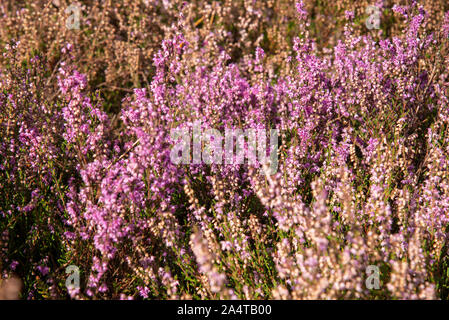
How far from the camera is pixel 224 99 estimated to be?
3.38 meters

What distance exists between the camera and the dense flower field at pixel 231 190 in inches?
89.4

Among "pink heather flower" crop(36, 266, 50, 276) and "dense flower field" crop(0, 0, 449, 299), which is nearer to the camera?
"dense flower field" crop(0, 0, 449, 299)

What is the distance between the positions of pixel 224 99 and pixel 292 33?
2514mm

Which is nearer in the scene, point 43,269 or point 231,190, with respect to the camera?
point 43,269

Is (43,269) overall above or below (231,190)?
below

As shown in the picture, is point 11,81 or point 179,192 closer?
point 179,192

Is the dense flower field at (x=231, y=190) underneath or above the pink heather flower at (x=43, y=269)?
above

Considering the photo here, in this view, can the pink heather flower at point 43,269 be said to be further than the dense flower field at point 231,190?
Yes

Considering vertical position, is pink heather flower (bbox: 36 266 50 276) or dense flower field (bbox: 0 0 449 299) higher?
dense flower field (bbox: 0 0 449 299)

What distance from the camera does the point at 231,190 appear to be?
9.84ft

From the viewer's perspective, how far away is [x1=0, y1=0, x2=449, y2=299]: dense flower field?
2271 millimetres
